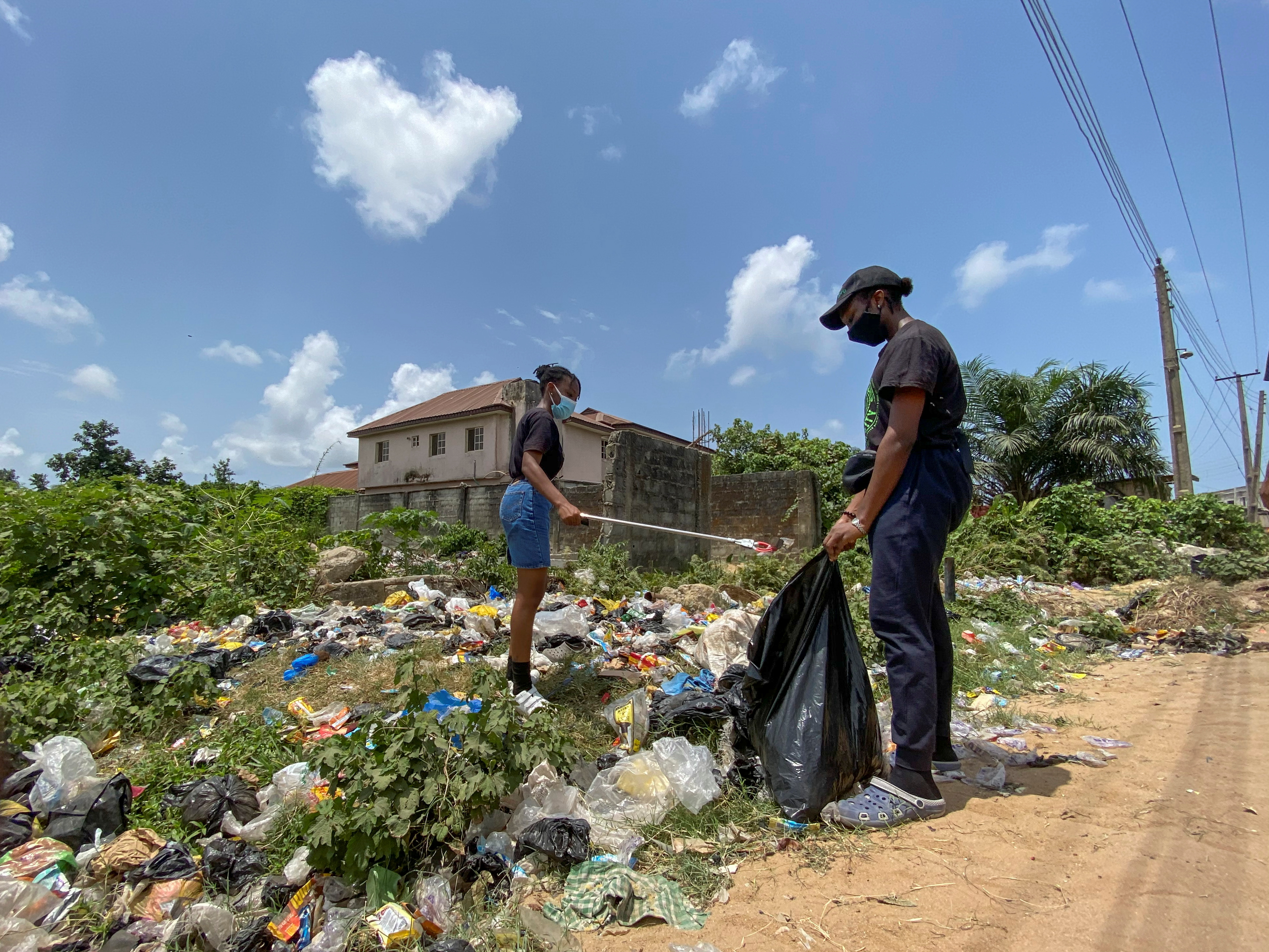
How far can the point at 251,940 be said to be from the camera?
4.86 feet

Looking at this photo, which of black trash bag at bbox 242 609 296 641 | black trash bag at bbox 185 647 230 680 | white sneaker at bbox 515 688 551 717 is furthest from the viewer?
black trash bag at bbox 242 609 296 641

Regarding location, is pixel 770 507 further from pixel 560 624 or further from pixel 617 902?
pixel 617 902

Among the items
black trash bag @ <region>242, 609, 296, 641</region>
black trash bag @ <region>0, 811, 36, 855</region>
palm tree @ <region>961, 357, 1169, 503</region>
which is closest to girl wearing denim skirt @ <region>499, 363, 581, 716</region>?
black trash bag @ <region>0, 811, 36, 855</region>

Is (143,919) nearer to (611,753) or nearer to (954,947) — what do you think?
(611,753)

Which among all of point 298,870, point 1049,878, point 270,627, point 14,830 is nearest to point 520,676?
point 298,870

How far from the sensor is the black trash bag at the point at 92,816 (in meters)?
1.85

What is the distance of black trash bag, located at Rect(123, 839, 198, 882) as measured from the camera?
1.68 metres

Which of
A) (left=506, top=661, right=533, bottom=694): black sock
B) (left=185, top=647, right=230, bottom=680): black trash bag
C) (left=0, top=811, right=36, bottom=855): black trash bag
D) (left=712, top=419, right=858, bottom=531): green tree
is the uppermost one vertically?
(left=712, top=419, right=858, bottom=531): green tree

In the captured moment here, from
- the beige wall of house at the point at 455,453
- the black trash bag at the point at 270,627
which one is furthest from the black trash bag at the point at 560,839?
the beige wall of house at the point at 455,453

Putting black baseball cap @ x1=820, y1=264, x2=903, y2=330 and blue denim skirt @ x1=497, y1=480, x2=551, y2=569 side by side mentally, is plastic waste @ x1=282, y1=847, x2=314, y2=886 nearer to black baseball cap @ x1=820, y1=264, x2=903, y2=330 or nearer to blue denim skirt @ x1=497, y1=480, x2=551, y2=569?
blue denim skirt @ x1=497, y1=480, x2=551, y2=569

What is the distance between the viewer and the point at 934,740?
6.22 feet

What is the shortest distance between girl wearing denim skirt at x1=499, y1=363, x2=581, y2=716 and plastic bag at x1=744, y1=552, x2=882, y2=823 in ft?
3.28

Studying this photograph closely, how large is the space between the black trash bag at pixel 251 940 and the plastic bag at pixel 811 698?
133 centimetres

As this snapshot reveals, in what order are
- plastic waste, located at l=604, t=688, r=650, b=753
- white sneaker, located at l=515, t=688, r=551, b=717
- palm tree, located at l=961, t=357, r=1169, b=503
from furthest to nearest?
1. palm tree, located at l=961, t=357, r=1169, b=503
2. white sneaker, located at l=515, t=688, r=551, b=717
3. plastic waste, located at l=604, t=688, r=650, b=753
